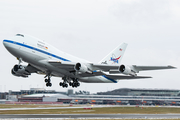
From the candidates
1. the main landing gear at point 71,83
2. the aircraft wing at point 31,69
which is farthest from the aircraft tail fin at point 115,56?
the aircraft wing at point 31,69

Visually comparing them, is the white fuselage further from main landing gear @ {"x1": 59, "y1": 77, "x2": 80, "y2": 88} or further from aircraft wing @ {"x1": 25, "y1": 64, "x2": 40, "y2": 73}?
main landing gear @ {"x1": 59, "y1": 77, "x2": 80, "y2": 88}

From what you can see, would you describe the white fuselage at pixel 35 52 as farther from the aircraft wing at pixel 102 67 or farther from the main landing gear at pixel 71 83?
the main landing gear at pixel 71 83

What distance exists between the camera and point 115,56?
61781 mm

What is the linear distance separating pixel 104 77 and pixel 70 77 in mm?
8971

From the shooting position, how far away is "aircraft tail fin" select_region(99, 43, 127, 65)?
59.8 metres

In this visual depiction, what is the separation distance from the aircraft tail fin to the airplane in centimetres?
424

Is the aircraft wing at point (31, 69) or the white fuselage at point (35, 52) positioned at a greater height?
the white fuselage at point (35, 52)

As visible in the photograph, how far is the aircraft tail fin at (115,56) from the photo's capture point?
59.8m

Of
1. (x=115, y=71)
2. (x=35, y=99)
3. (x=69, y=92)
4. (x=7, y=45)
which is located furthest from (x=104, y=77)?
(x=69, y=92)

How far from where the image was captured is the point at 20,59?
40.8 metres

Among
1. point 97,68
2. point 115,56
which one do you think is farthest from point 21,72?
point 115,56

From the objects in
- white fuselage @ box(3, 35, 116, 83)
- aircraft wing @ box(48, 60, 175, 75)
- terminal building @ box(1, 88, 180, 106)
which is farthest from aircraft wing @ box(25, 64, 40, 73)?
terminal building @ box(1, 88, 180, 106)

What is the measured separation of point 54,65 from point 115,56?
72.4ft

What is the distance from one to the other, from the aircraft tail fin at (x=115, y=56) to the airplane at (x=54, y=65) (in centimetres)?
424
